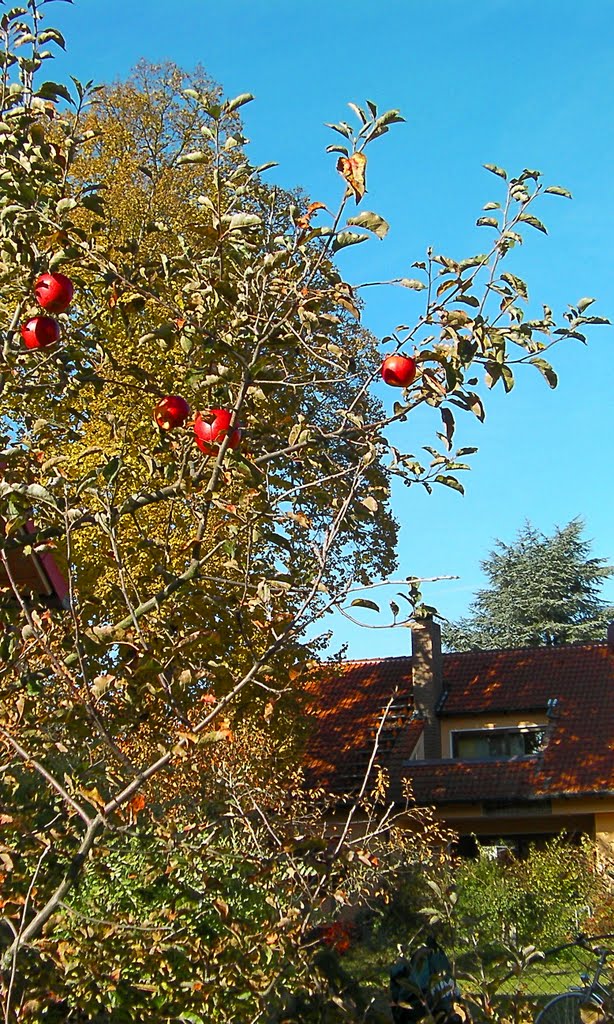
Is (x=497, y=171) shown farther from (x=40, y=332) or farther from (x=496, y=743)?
(x=496, y=743)

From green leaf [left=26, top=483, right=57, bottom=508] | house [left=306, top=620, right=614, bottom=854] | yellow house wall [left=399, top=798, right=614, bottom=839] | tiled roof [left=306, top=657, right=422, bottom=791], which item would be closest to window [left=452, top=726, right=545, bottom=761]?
house [left=306, top=620, right=614, bottom=854]

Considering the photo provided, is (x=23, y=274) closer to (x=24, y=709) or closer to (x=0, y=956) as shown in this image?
(x=24, y=709)

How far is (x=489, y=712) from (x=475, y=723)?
374 millimetres

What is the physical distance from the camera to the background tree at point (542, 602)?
3778 cm

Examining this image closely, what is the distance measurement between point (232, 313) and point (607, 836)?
17.7 meters

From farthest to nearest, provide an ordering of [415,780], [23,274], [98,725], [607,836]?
[415,780] → [607,836] → [23,274] → [98,725]

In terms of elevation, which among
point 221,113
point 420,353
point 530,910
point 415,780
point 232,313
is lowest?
point 530,910

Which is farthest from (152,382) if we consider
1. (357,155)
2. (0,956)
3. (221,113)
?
(0,956)

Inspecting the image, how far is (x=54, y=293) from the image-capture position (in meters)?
3.22

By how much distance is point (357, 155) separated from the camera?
113 inches

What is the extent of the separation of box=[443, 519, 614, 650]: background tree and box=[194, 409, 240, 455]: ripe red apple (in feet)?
115

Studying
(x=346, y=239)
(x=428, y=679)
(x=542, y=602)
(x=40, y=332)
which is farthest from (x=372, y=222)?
(x=542, y=602)

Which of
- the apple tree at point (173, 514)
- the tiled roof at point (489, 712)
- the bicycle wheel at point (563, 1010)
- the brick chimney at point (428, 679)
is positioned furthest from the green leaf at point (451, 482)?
the brick chimney at point (428, 679)

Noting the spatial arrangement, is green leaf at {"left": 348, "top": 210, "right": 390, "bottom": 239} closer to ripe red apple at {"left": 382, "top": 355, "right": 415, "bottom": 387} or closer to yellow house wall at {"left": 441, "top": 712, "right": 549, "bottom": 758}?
ripe red apple at {"left": 382, "top": 355, "right": 415, "bottom": 387}
